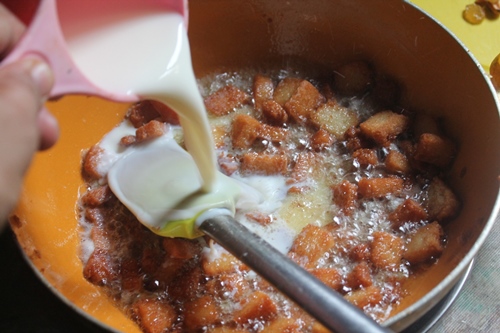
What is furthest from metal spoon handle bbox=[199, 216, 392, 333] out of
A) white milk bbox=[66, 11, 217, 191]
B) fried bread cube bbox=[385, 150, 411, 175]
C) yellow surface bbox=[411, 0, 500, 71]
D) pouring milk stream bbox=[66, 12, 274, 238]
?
yellow surface bbox=[411, 0, 500, 71]

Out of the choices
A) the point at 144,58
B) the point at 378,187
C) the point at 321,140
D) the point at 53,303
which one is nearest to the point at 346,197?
the point at 378,187

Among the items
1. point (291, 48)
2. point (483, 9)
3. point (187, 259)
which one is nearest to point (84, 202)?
point (187, 259)

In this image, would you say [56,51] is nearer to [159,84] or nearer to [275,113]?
[159,84]

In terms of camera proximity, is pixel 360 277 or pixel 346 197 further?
pixel 346 197

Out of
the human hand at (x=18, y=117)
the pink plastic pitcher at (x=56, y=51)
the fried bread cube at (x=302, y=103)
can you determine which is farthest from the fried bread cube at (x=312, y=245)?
the human hand at (x=18, y=117)

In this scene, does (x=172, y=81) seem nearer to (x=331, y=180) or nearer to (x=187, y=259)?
(x=187, y=259)

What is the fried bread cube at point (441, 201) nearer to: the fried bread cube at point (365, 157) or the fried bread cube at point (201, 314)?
the fried bread cube at point (365, 157)
